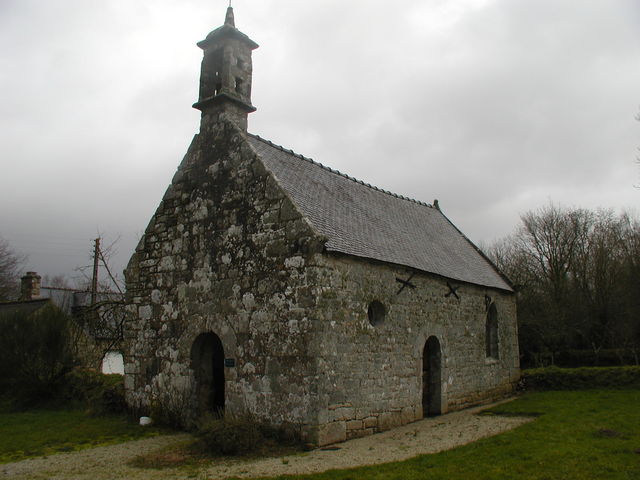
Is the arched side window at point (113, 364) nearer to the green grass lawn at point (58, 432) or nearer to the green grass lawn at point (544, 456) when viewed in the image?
the green grass lawn at point (58, 432)

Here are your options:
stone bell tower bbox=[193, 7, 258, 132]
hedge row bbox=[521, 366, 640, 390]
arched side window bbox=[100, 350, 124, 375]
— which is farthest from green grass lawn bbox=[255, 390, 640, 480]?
arched side window bbox=[100, 350, 124, 375]

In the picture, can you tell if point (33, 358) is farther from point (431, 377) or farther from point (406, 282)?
point (431, 377)

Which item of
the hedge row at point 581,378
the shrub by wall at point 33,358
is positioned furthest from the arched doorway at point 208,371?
the hedge row at point 581,378

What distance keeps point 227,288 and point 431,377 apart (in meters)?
6.15

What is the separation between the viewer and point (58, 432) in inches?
464

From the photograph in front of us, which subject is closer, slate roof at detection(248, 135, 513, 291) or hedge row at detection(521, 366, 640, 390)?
slate roof at detection(248, 135, 513, 291)

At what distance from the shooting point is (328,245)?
34.8ft

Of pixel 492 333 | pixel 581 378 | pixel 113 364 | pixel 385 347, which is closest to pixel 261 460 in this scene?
pixel 385 347

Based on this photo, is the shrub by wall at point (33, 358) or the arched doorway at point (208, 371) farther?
the shrub by wall at point (33, 358)

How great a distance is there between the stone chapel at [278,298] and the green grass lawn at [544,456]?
89.0 inches

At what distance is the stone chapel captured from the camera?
1045 centimetres

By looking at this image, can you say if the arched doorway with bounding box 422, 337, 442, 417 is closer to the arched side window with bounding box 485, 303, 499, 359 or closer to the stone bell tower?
the arched side window with bounding box 485, 303, 499, 359

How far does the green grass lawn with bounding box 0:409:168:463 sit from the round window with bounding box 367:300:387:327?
17.4ft

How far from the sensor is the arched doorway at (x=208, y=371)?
12.2 metres
